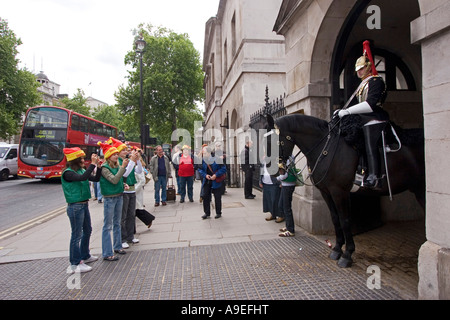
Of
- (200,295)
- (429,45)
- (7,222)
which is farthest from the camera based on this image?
(7,222)

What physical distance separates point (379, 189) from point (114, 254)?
4404 millimetres

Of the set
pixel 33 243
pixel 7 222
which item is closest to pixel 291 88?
pixel 33 243

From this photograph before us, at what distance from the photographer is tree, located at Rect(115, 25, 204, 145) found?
30516 mm

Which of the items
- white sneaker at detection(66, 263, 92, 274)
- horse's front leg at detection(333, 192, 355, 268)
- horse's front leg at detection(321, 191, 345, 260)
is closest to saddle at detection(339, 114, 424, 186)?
horse's front leg at detection(333, 192, 355, 268)

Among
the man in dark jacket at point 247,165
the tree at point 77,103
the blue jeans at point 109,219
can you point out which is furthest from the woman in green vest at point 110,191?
the tree at point 77,103

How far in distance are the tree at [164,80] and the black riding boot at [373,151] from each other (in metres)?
29.0

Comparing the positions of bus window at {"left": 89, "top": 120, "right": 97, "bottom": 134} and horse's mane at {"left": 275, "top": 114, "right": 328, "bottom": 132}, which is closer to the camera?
horse's mane at {"left": 275, "top": 114, "right": 328, "bottom": 132}

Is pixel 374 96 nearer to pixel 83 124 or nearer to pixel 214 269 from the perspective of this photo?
pixel 214 269

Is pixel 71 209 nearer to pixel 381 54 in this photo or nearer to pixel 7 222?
pixel 7 222

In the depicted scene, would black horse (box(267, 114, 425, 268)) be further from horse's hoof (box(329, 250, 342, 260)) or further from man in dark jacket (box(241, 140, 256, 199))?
man in dark jacket (box(241, 140, 256, 199))

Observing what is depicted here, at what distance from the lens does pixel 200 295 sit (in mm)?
3303

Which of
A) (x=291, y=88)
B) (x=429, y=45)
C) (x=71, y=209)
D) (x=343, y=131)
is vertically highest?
(x=291, y=88)

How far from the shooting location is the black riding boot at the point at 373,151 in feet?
12.0

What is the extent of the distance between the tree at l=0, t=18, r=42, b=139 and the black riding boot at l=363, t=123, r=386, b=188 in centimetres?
3158
